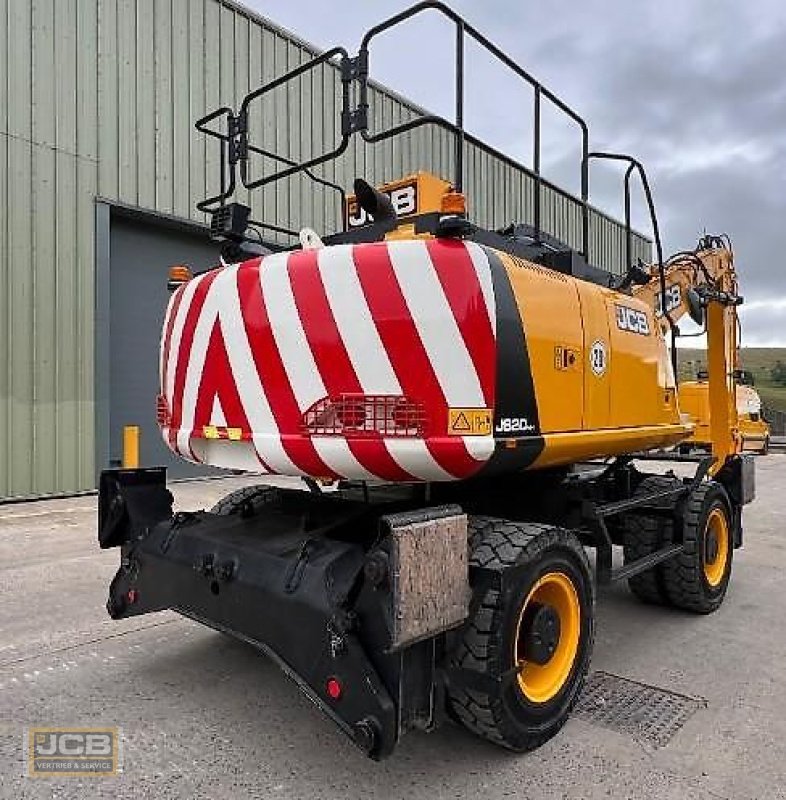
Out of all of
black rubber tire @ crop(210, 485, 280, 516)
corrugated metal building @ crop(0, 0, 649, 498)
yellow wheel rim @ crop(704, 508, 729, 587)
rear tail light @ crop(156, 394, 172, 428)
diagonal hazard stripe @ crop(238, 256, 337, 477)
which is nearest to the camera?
diagonal hazard stripe @ crop(238, 256, 337, 477)

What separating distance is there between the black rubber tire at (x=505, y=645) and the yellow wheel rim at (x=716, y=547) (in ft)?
7.64

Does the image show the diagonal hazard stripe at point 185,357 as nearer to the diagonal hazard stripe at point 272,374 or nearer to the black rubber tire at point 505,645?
the diagonal hazard stripe at point 272,374

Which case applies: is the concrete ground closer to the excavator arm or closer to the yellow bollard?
the yellow bollard

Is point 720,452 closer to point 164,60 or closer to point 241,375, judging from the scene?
point 241,375

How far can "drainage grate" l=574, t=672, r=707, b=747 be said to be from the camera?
129 inches

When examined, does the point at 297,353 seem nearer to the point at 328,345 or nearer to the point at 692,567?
the point at 328,345

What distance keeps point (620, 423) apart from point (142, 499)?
2.71 m

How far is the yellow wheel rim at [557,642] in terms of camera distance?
315 centimetres

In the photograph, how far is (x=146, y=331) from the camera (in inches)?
456

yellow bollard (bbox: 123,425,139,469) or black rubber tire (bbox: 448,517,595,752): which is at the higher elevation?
yellow bollard (bbox: 123,425,139,469)

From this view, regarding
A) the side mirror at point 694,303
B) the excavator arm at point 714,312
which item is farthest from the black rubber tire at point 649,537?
the side mirror at point 694,303

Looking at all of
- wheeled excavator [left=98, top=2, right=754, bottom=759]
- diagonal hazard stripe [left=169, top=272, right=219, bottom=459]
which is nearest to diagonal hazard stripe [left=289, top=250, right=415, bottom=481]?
wheeled excavator [left=98, top=2, right=754, bottom=759]

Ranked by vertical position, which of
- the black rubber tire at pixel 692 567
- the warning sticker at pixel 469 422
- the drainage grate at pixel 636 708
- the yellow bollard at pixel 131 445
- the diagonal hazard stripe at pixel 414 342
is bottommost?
the drainage grate at pixel 636 708

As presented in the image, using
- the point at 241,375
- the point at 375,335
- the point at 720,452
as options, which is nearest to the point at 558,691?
the point at 375,335
